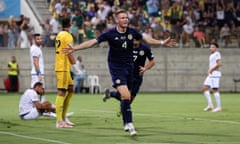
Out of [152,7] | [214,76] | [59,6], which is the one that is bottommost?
[214,76]

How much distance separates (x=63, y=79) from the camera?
62.0ft

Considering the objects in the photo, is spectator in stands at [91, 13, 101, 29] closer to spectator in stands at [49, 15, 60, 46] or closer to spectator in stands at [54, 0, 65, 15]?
spectator in stands at [54, 0, 65, 15]

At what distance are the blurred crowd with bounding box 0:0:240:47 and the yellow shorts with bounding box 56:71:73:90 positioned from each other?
2083cm

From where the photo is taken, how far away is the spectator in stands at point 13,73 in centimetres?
4059

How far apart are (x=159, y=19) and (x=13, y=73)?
856cm

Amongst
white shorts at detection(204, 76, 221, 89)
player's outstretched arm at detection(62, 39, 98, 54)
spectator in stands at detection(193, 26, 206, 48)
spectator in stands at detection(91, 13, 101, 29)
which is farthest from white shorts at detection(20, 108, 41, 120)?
spectator in stands at detection(193, 26, 206, 48)

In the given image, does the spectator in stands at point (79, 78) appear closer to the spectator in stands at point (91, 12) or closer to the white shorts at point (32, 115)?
the spectator in stands at point (91, 12)

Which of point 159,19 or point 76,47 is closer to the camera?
point 76,47

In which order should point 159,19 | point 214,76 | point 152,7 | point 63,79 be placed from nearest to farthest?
point 63,79 < point 214,76 < point 159,19 < point 152,7

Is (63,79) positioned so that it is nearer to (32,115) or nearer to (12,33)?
(32,115)

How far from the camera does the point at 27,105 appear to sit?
2086 cm

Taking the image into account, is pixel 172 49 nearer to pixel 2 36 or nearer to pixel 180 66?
pixel 180 66

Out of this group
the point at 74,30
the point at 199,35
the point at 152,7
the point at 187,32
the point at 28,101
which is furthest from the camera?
the point at 152,7

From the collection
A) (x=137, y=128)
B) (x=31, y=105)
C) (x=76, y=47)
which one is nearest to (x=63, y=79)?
(x=137, y=128)
